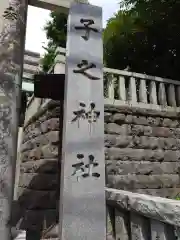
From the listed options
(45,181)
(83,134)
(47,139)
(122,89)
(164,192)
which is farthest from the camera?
(122,89)

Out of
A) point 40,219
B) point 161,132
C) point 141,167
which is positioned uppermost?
point 161,132

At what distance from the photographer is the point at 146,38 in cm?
632

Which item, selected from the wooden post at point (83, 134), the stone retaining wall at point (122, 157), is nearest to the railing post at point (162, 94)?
the stone retaining wall at point (122, 157)

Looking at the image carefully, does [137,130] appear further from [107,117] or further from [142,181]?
[142,181]

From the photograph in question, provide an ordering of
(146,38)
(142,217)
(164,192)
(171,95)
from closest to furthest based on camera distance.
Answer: (142,217) < (164,192) < (171,95) < (146,38)

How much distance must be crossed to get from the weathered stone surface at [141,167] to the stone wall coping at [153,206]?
239 centimetres

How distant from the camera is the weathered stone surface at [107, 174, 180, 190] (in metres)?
4.25

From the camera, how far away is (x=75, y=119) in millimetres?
2365

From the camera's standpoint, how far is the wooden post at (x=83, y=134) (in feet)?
7.00

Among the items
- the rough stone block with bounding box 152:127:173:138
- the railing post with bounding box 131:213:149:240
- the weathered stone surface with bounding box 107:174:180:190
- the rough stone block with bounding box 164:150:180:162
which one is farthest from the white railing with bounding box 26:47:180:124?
the railing post with bounding box 131:213:149:240

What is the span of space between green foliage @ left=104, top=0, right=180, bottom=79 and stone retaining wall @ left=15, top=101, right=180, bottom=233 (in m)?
1.82

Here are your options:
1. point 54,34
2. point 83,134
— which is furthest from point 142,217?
point 54,34

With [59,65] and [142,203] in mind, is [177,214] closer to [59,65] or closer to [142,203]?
[142,203]

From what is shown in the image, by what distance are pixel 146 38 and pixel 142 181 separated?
410 centimetres
